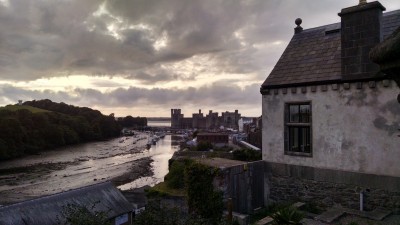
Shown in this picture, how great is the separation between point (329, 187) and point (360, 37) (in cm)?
510

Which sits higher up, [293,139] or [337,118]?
[337,118]

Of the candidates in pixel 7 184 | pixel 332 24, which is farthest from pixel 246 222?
pixel 7 184

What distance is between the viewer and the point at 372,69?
1017 centimetres

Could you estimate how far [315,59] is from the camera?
12.2 m

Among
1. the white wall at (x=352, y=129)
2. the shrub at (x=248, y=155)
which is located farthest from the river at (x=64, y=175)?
the white wall at (x=352, y=129)

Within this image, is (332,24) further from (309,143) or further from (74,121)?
(74,121)

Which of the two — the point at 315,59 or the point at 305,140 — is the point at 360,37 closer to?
the point at 315,59

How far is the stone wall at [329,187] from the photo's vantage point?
9938mm

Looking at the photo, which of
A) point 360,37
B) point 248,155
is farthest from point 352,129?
point 248,155

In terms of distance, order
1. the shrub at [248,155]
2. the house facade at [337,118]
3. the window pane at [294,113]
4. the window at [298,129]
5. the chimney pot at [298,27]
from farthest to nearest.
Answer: the shrub at [248,155], the chimney pot at [298,27], the window pane at [294,113], the window at [298,129], the house facade at [337,118]

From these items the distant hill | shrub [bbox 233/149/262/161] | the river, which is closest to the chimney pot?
shrub [bbox 233/149/262/161]

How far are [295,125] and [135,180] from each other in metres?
34.1

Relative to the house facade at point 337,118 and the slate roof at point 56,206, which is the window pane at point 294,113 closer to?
the house facade at point 337,118

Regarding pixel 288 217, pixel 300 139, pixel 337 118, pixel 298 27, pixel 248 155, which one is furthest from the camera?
pixel 248 155
